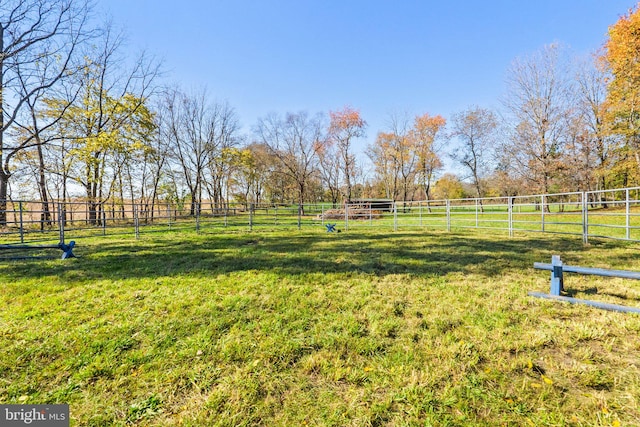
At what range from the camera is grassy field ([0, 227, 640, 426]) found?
55.0 inches

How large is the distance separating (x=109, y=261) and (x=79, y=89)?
958cm

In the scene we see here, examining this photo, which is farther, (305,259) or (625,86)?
(625,86)

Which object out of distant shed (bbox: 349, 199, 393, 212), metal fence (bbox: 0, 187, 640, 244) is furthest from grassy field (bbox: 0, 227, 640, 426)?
distant shed (bbox: 349, 199, 393, 212)

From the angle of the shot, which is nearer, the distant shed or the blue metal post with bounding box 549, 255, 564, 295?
the blue metal post with bounding box 549, 255, 564, 295

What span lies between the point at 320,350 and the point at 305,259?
287cm

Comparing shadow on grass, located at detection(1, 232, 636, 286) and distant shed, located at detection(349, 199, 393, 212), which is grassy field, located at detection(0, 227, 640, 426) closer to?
shadow on grass, located at detection(1, 232, 636, 286)

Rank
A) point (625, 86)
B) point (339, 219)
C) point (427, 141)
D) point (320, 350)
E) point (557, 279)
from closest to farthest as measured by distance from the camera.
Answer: point (320, 350) → point (557, 279) → point (625, 86) → point (339, 219) → point (427, 141)

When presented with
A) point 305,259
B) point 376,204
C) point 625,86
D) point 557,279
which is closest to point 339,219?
point 376,204

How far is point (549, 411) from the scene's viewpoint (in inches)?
53.2

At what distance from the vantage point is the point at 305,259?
4777 millimetres

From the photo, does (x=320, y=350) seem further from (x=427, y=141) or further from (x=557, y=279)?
(x=427, y=141)

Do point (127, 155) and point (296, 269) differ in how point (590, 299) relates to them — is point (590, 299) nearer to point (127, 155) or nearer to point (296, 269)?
point (296, 269)

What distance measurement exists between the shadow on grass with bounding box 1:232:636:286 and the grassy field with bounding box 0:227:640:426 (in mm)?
269

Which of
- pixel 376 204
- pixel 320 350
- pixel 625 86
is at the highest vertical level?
pixel 625 86
